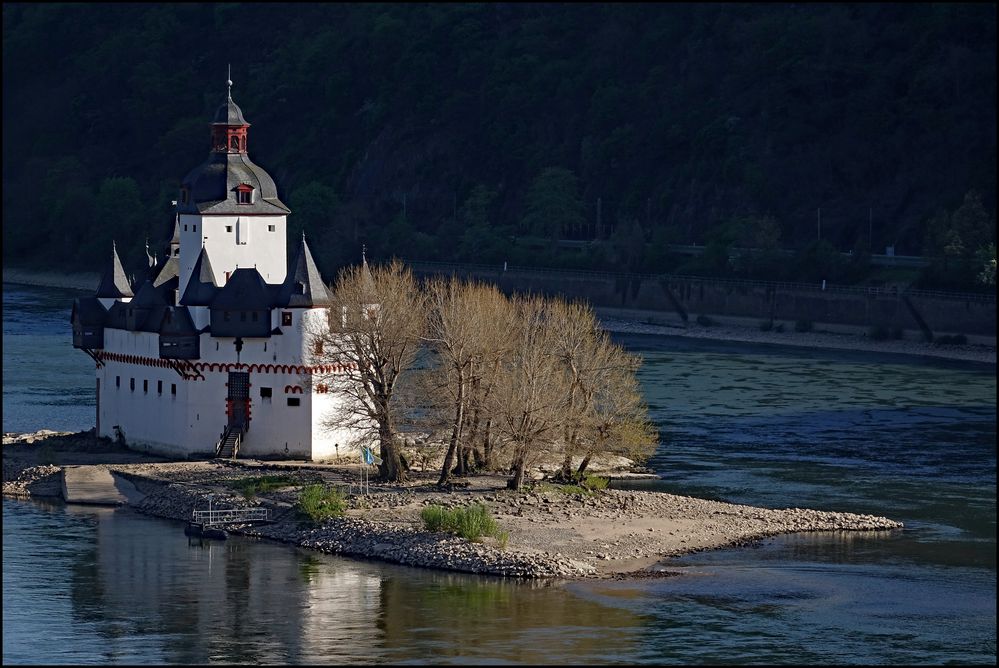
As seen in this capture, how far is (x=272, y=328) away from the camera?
8325 centimetres

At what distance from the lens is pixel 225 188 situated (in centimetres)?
8825

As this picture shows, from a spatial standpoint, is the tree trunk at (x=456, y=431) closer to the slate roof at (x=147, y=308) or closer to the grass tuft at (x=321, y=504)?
the grass tuft at (x=321, y=504)

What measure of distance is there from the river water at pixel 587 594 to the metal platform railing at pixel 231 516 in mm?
983

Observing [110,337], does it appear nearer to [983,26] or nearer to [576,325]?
[576,325]

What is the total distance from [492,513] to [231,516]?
8.86 m

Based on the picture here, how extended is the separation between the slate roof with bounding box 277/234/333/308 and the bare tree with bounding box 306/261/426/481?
3.87 ft

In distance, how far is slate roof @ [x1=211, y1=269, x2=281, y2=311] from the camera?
3295 inches

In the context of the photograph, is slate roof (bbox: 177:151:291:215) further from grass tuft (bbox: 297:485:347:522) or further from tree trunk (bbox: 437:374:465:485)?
grass tuft (bbox: 297:485:347:522)

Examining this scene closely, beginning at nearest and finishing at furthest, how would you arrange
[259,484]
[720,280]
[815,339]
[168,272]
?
[259,484] → [168,272] → [815,339] → [720,280]

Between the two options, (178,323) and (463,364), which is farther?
(178,323)

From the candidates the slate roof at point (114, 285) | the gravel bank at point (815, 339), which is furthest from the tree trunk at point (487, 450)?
the gravel bank at point (815, 339)

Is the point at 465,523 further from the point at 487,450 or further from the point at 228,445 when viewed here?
the point at 228,445

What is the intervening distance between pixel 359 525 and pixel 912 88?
11930 cm

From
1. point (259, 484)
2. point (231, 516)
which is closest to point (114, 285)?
point (259, 484)
